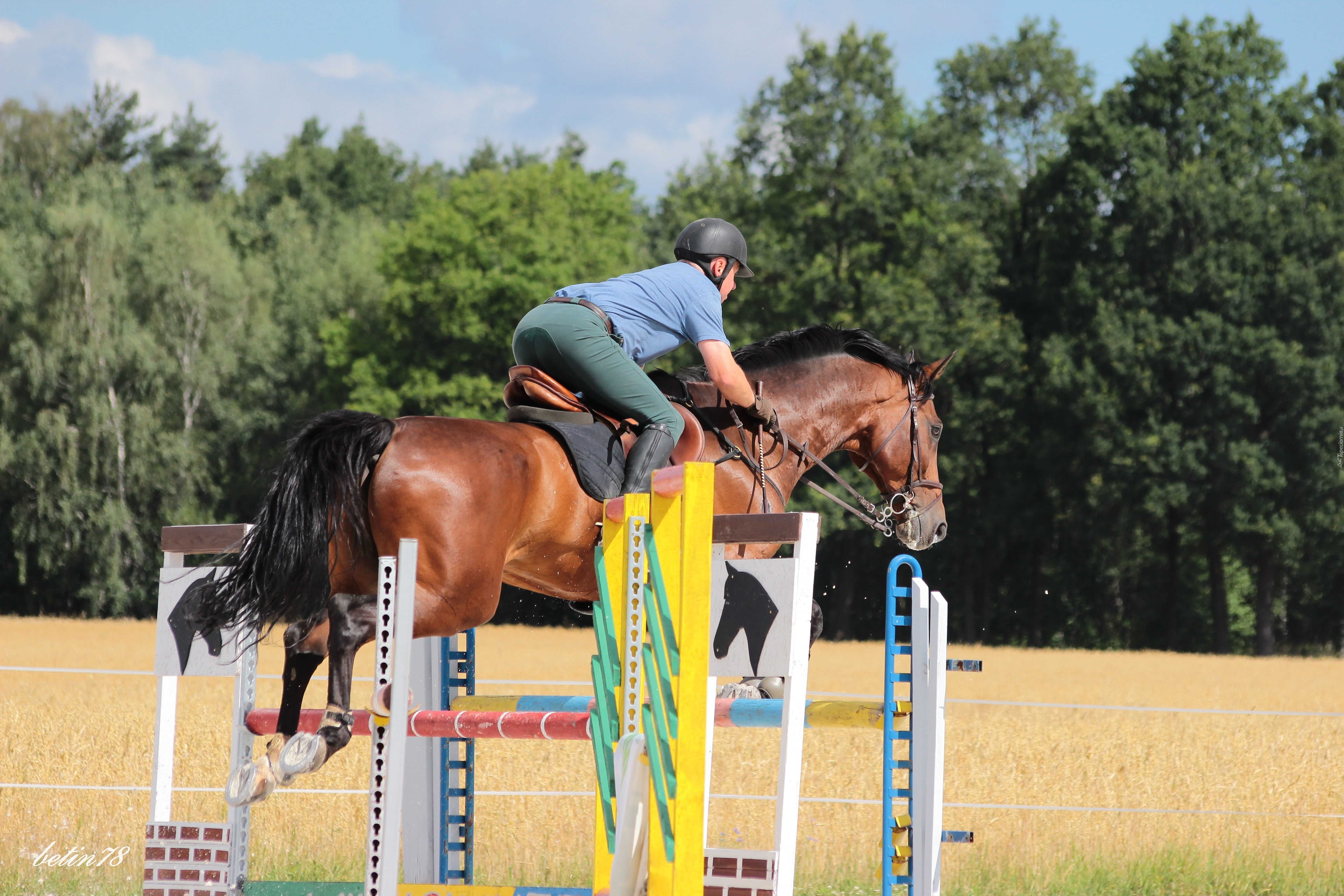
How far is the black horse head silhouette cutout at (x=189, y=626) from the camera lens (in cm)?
429

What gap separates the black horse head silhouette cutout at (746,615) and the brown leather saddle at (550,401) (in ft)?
4.00

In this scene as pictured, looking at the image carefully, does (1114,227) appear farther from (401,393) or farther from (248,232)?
(248,232)

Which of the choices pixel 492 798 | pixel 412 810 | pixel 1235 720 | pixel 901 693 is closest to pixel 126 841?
pixel 492 798

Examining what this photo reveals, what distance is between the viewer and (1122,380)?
103 feet

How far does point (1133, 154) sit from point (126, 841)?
1192 inches

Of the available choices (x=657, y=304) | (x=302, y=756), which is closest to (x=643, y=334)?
(x=657, y=304)

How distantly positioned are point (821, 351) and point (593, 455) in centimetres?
168

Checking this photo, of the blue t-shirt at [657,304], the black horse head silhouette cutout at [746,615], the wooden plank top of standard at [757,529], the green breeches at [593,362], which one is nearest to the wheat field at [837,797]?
the green breeches at [593,362]

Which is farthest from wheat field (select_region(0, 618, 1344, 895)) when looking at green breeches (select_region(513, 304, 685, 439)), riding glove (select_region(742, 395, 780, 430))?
green breeches (select_region(513, 304, 685, 439))

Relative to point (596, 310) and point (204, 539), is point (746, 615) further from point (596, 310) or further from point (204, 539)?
point (204, 539)

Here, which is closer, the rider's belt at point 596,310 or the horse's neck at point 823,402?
the rider's belt at point 596,310

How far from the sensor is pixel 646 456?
4406 mm

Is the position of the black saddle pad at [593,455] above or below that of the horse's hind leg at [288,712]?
above
